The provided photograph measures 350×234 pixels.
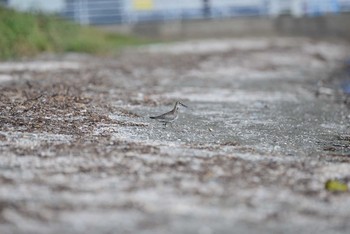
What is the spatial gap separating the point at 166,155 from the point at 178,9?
26.7 metres

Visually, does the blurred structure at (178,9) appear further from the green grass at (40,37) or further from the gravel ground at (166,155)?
the gravel ground at (166,155)

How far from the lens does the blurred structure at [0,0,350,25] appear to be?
3325cm

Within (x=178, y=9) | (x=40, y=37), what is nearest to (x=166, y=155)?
(x=40, y=37)

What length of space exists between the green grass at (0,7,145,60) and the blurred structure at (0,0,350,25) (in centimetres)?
604

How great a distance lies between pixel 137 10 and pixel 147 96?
68.7 ft

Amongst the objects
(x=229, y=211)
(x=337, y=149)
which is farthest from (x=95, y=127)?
(x=229, y=211)

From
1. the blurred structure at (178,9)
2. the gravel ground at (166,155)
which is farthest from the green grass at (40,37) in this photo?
the blurred structure at (178,9)

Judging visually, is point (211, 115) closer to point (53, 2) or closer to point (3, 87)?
point (3, 87)

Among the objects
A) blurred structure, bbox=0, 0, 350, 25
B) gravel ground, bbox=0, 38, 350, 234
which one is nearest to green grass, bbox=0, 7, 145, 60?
gravel ground, bbox=0, 38, 350, 234

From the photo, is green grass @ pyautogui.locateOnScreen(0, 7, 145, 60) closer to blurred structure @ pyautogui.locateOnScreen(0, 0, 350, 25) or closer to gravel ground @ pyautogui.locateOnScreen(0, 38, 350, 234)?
gravel ground @ pyautogui.locateOnScreen(0, 38, 350, 234)

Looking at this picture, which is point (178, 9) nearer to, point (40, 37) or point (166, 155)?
point (40, 37)

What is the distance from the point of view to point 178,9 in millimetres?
33719

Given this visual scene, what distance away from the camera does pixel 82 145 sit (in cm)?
782

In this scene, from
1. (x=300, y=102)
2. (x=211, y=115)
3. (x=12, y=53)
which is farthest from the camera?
(x=12, y=53)
